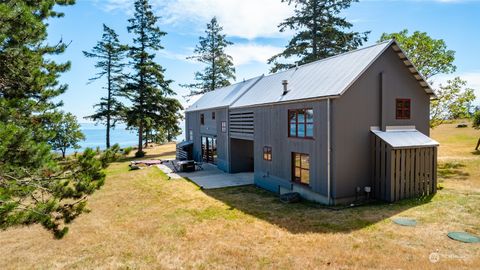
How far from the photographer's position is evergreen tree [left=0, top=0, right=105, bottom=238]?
5.73 meters

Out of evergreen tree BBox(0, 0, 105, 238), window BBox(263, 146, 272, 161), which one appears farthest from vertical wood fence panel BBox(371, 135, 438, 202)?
evergreen tree BBox(0, 0, 105, 238)

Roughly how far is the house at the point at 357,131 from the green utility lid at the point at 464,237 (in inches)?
130

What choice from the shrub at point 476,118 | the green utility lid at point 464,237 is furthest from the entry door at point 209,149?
the shrub at point 476,118

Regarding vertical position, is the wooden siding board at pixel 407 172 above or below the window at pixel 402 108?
below

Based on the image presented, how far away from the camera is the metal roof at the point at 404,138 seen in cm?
1149

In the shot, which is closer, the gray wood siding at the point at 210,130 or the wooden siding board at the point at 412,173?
the wooden siding board at the point at 412,173

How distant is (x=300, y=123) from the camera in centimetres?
1316

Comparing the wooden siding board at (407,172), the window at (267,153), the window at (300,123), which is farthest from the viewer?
the window at (267,153)

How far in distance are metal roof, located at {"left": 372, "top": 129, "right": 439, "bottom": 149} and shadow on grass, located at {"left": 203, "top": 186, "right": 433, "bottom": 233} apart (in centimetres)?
237

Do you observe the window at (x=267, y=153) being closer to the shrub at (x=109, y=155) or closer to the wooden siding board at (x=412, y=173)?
the wooden siding board at (x=412, y=173)

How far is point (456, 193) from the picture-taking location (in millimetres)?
12727

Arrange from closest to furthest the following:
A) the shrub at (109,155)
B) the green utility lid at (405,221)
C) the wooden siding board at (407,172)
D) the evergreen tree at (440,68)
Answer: the shrub at (109,155) < the green utility lid at (405,221) < the wooden siding board at (407,172) < the evergreen tree at (440,68)

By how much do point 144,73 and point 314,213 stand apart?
88.5 ft

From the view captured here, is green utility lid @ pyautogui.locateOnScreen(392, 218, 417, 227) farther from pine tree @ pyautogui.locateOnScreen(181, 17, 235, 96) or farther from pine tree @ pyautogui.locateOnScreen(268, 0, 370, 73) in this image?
pine tree @ pyautogui.locateOnScreen(181, 17, 235, 96)
